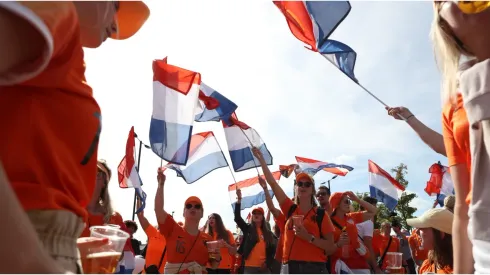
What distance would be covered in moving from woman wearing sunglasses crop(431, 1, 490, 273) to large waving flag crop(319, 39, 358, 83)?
3542 millimetres

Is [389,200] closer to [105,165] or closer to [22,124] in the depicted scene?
[105,165]

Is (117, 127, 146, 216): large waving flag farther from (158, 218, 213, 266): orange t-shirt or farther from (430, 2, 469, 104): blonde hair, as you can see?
(430, 2, 469, 104): blonde hair

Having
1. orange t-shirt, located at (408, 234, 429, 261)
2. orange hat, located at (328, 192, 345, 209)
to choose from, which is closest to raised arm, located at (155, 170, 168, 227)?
orange hat, located at (328, 192, 345, 209)

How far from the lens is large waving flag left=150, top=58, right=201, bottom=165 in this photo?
6961 mm

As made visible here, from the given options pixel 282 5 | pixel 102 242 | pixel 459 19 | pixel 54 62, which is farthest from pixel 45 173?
pixel 282 5

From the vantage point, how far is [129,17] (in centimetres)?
179

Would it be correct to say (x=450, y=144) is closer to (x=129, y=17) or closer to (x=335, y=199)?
(x=129, y=17)

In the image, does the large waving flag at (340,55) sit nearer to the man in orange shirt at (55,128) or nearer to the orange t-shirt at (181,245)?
the orange t-shirt at (181,245)

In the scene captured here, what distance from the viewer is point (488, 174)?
1.68m

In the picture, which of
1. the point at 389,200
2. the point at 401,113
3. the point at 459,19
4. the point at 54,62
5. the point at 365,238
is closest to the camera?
the point at 54,62

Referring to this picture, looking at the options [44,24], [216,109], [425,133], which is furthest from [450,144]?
[216,109]

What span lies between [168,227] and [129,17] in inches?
210

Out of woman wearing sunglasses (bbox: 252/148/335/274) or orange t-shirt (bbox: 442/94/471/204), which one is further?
woman wearing sunglasses (bbox: 252/148/335/274)

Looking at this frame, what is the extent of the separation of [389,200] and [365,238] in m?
5.44
